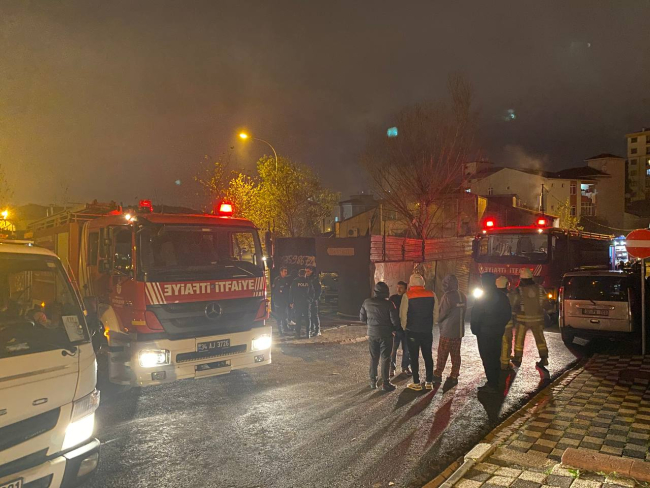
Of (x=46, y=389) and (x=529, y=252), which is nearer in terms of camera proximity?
(x=46, y=389)

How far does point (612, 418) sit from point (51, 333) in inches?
233

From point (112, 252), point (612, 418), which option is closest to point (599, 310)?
point (612, 418)

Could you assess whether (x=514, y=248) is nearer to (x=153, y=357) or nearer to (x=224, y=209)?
(x=224, y=209)

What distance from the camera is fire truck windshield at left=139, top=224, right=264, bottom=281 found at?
6781mm

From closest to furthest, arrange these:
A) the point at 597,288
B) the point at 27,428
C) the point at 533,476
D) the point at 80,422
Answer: the point at 27,428 < the point at 80,422 < the point at 533,476 < the point at 597,288

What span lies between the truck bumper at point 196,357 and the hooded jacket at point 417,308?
7.03 ft

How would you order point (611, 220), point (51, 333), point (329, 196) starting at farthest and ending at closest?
point (611, 220) → point (329, 196) → point (51, 333)

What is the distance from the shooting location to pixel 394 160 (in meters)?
28.1

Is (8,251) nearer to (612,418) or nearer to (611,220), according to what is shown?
(612,418)

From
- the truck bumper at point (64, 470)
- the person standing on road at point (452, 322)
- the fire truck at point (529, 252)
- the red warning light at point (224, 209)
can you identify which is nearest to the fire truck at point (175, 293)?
the red warning light at point (224, 209)

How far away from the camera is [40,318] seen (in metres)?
4.39

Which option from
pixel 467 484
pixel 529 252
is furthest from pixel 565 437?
pixel 529 252

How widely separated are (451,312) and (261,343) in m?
2.89

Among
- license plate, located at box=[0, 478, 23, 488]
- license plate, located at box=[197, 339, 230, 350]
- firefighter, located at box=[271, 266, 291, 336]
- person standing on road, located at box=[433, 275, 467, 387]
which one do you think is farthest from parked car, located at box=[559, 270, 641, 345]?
license plate, located at box=[0, 478, 23, 488]
